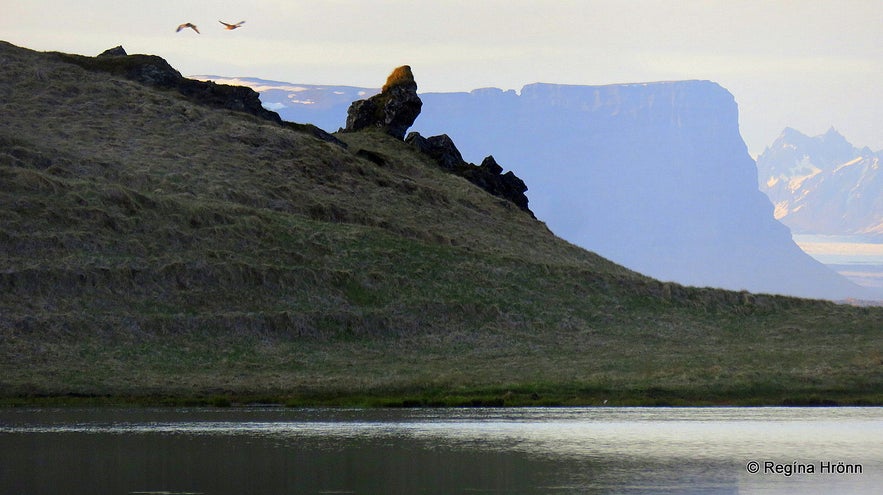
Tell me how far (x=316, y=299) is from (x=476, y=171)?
6867cm

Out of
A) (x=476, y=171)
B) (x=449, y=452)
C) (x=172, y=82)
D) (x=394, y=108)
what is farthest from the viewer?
(x=394, y=108)

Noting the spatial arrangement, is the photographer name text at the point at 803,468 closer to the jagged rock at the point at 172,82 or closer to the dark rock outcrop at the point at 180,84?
the dark rock outcrop at the point at 180,84

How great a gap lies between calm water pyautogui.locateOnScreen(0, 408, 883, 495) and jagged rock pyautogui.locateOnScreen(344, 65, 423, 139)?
365ft

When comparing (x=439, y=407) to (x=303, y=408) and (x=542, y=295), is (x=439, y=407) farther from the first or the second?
(x=542, y=295)

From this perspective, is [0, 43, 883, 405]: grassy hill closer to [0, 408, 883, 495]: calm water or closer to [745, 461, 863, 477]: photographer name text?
[0, 408, 883, 495]: calm water

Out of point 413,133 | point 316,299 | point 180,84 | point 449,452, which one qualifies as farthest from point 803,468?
point 180,84

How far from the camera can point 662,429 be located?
53.1 metres

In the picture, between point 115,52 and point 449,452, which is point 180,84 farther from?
point 449,452

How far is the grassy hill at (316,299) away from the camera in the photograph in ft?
246

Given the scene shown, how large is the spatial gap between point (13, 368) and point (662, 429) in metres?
41.2

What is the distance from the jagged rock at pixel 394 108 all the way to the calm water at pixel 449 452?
11136 centimetres

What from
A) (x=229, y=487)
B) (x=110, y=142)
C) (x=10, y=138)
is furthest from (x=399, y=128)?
(x=229, y=487)

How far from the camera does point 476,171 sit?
16288cm

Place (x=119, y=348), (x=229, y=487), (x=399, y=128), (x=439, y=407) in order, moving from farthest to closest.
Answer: (x=399, y=128) < (x=119, y=348) < (x=439, y=407) < (x=229, y=487)
